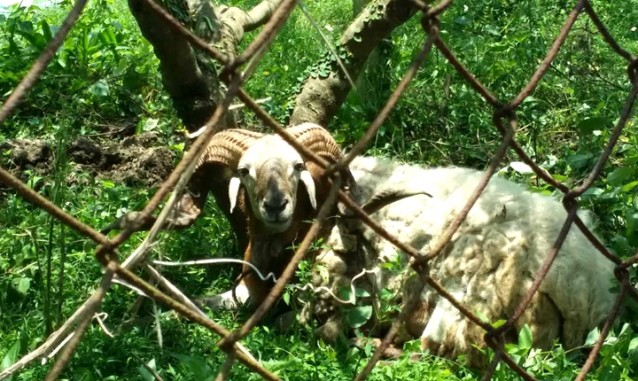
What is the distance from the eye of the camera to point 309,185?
17.5ft

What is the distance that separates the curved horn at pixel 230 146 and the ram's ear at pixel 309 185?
0.39 meters

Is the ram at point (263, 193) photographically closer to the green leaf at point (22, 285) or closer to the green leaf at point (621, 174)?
the green leaf at point (22, 285)

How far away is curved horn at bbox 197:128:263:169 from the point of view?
219 inches

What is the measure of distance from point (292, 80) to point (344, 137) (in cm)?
93

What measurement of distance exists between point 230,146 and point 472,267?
1.65m

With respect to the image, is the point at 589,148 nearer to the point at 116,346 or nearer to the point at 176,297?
the point at 116,346

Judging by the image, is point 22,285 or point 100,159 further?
point 100,159

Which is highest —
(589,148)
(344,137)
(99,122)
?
(589,148)

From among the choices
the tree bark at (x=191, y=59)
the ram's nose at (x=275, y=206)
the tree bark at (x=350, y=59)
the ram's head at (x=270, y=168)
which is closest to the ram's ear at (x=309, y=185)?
the ram's head at (x=270, y=168)

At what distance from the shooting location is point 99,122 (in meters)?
7.54

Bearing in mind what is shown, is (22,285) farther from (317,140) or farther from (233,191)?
(317,140)


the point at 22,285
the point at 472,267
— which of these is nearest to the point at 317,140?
the point at 472,267

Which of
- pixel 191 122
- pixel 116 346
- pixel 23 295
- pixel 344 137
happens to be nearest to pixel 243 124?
pixel 344 137

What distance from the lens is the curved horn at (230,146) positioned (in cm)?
555
